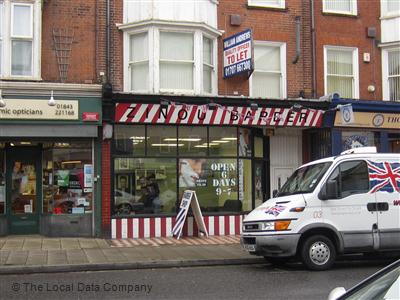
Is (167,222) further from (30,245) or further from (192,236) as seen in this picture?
(30,245)

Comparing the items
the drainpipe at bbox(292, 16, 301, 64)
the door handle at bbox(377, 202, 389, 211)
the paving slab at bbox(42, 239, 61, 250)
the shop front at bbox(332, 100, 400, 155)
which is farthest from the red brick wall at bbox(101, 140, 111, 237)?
the door handle at bbox(377, 202, 389, 211)

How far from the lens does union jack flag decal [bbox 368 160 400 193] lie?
11172 mm

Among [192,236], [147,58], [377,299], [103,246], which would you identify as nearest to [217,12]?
[147,58]

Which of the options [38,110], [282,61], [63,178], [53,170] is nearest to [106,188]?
[63,178]

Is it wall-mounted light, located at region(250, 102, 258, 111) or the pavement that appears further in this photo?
wall-mounted light, located at region(250, 102, 258, 111)

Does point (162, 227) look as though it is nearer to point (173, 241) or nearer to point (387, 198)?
point (173, 241)

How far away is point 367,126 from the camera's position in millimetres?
17688

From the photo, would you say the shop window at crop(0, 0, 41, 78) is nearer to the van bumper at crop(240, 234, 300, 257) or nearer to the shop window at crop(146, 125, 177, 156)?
the shop window at crop(146, 125, 177, 156)

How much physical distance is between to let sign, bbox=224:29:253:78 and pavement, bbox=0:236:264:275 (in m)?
4.80

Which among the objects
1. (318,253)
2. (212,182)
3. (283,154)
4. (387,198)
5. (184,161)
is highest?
(283,154)

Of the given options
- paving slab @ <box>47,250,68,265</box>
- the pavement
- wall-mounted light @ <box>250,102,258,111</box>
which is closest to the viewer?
the pavement

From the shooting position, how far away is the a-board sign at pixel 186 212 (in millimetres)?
15328

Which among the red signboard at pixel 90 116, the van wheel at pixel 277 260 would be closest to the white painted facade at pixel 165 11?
the red signboard at pixel 90 116

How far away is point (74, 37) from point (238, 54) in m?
4.63
